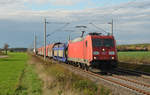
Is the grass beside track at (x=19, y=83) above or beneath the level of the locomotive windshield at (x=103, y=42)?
beneath

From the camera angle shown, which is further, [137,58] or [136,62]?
[137,58]

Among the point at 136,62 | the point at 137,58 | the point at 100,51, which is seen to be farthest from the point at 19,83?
the point at 137,58

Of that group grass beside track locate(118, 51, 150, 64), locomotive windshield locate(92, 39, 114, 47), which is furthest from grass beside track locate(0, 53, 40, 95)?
grass beside track locate(118, 51, 150, 64)

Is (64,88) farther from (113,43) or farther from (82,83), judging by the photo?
(113,43)

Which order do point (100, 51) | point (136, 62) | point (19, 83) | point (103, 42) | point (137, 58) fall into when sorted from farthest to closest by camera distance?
point (137, 58)
point (136, 62)
point (103, 42)
point (100, 51)
point (19, 83)

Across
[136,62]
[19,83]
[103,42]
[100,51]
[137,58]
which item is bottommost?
[19,83]

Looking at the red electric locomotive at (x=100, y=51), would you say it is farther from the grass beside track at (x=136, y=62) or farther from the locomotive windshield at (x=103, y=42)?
the grass beside track at (x=136, y=62)

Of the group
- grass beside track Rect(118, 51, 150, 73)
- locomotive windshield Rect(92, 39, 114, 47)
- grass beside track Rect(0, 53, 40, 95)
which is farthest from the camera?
grass beside track Rect(118, 51, 150, 73)

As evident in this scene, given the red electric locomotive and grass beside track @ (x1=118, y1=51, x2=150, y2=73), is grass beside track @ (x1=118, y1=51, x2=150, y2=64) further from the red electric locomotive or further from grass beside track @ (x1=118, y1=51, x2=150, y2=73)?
the red electric locomotive

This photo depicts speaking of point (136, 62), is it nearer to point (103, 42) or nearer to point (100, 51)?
point (103, 42)

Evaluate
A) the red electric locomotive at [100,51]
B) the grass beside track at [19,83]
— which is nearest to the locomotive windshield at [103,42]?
the red electric locomotive at [100,51]

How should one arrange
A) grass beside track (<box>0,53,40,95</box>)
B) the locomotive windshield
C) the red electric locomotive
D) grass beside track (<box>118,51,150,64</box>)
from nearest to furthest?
1. grass beside track (<box>0,53,40,95</box>)
2. the red electric locomotive
3. the locomotive windshield
4. grass beside track (<box>118,51,150,64</box>)

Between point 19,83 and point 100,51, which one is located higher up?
point 100,51

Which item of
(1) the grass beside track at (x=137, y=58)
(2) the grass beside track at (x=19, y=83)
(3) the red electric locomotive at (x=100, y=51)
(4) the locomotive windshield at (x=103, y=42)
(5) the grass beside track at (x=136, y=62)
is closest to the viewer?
(2) the grass beside track at (x=19, y=83)
